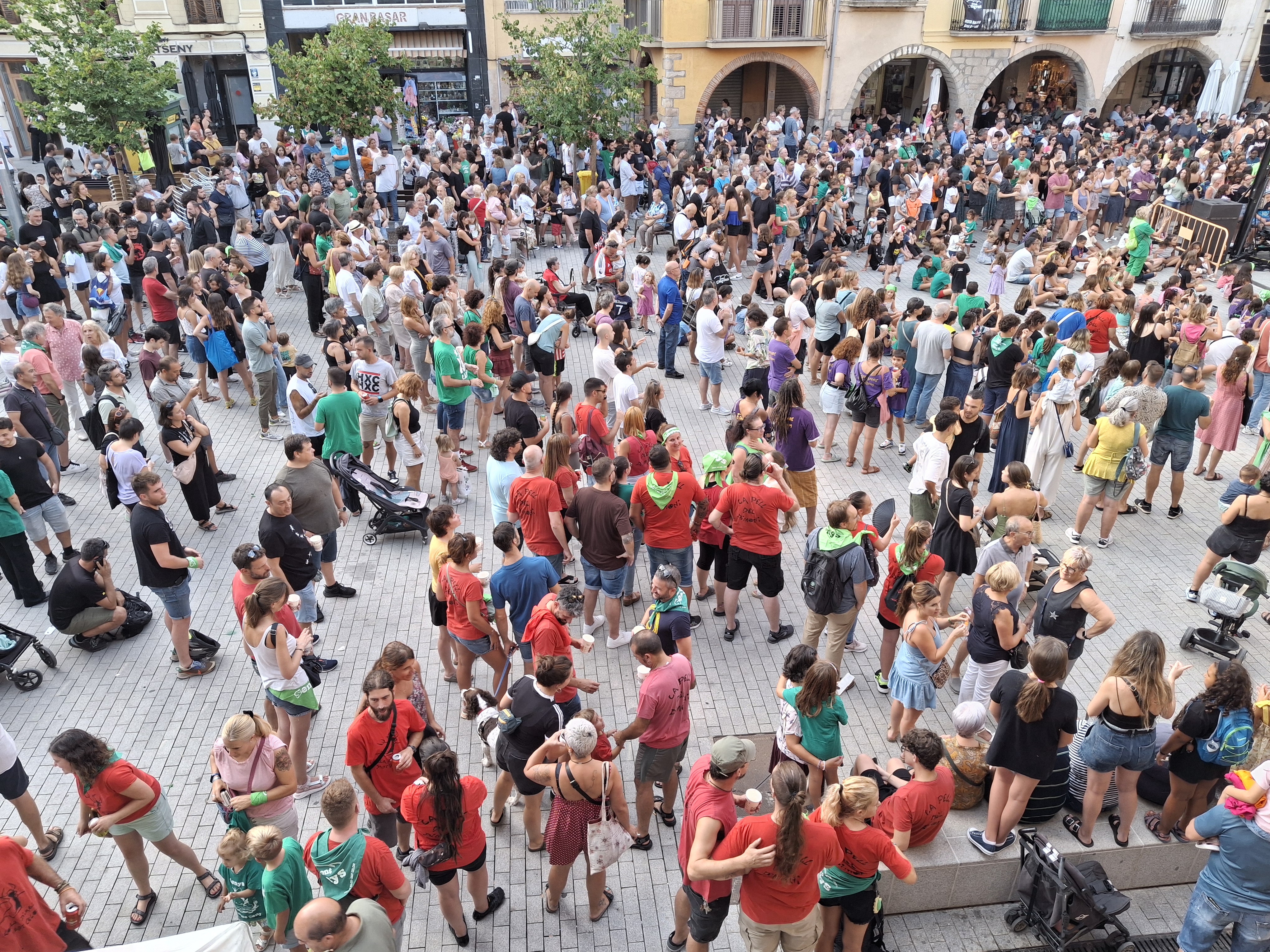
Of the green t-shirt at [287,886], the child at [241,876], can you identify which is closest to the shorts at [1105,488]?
the green t-shirt at [287,886]

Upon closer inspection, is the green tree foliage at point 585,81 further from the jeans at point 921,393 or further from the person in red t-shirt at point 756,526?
the person in red t-shirt at point 756,526

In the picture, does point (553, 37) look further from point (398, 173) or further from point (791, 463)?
point (791, 463)

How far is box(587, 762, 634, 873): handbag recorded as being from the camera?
14.8ft

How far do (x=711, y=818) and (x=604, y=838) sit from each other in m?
0.79

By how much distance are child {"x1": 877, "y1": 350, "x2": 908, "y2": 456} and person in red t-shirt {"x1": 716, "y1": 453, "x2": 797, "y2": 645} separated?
115 inches

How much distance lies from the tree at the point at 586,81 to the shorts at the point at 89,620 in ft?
46.8

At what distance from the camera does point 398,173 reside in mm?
19203

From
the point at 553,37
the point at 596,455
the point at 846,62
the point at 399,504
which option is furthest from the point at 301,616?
the point at 846,62

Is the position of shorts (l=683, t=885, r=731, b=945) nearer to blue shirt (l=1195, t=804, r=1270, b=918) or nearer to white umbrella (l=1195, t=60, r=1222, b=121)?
blue shirt (l=1195, t=804, r=1270, b=918)

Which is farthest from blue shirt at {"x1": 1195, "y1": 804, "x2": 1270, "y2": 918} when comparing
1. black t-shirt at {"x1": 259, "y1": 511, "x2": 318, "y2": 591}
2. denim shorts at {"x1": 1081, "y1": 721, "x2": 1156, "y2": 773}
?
black t-shirt at {"x1": 259, "y1": 511, "x2": 318, "y2": 591}

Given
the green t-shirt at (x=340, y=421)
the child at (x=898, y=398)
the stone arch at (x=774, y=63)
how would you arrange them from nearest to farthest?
the green t-shirt at (x=340, y=421)
the child at (x=898, y=398)
the stone arch at (x=774, y=63)

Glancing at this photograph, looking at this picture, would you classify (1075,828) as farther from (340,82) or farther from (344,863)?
(340,82)

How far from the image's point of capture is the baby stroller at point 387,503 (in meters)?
8.47

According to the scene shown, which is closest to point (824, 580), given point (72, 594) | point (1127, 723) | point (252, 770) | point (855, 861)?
point (1127, 723)
